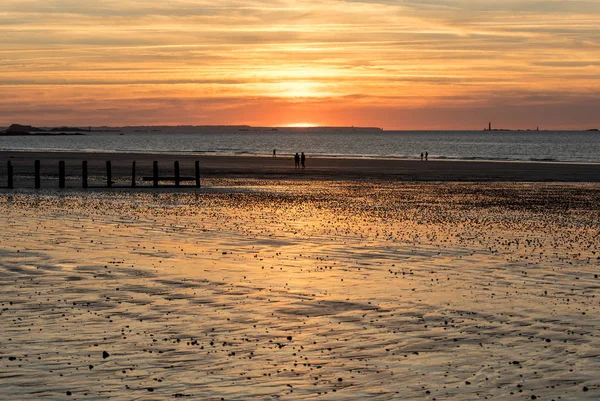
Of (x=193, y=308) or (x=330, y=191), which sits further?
(x=330, y=191)

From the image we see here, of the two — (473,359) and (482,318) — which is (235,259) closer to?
(482,318)

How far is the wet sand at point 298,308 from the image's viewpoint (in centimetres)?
1152

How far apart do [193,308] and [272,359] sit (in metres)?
3.89

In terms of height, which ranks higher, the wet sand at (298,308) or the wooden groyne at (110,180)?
the wooden groyne at (110,180)

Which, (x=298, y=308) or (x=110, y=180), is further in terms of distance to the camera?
(x=110, y=180)

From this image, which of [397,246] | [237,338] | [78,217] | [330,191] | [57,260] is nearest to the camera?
[237,338]

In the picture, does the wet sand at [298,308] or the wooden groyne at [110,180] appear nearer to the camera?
the wet sand at [298,308]

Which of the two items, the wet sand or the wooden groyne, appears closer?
the wet sand

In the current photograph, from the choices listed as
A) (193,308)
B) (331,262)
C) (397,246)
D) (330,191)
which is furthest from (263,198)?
(193,308)

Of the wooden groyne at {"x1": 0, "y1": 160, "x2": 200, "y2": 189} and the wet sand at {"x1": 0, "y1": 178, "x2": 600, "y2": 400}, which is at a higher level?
the wooden groyne at {"x1": 0, "y1": 160, "x2": 200, "y2": 189}

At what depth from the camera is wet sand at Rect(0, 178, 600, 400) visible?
11.5 meters

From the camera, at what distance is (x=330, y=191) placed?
50.1 metres

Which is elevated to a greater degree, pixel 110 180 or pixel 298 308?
pixel 110 180

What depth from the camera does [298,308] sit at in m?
16.1
